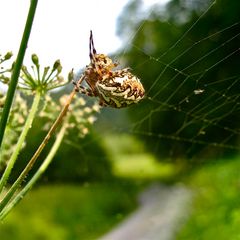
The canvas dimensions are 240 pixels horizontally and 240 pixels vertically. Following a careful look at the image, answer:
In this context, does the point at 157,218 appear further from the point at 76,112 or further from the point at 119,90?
the point at 119,90

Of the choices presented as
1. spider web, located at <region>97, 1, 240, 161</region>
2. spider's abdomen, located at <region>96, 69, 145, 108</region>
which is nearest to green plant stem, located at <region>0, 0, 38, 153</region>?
spider's abdomen, located at <region>96, 69, 145, 108</region>

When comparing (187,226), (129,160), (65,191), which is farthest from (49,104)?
(129,160)

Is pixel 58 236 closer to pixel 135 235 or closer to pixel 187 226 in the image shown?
pixel 135 235

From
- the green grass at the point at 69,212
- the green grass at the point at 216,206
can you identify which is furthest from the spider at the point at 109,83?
the green grass at the point at 69,212

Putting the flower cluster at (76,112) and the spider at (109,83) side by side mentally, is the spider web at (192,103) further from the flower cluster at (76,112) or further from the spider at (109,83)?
the spider at (109,83)

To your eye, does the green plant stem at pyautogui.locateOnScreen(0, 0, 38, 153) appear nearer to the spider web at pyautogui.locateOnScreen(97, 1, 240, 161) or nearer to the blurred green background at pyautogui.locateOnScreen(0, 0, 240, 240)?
the blurred green background at pyautogui.locateOnScreen(0, 0, 240, 240)
